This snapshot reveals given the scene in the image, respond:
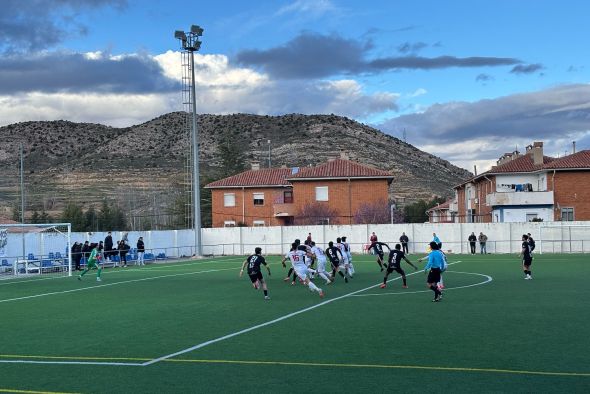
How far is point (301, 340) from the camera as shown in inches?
588

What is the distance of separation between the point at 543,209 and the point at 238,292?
4361 centimetres

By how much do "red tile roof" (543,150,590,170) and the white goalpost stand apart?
3924cm

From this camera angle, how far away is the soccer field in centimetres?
1105

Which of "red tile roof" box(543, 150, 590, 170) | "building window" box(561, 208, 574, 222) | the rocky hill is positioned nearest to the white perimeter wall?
"building window" box(561, 208, 574, 222)

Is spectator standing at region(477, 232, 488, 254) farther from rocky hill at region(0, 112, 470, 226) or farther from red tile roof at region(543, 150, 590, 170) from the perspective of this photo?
rocky hill at region(0, 112, 470, 226)

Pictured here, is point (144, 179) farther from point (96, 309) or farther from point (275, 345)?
point (275, 345)

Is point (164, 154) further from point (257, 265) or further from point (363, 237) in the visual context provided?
point (257, 265)

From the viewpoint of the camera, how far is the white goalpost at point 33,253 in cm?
4088

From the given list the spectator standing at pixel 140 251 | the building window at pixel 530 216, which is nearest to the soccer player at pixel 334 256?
the spectator standing at pixel 140 251

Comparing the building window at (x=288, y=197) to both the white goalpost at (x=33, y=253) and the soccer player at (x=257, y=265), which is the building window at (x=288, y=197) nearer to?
the white goalpost at (x=33, y=253)

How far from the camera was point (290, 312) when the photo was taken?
19.8 metres

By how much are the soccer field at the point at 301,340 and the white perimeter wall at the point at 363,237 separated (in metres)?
26.9

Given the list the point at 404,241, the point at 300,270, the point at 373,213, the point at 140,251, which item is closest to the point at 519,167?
the point at 373,213

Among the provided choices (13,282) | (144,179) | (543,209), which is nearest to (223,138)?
(144,179)
